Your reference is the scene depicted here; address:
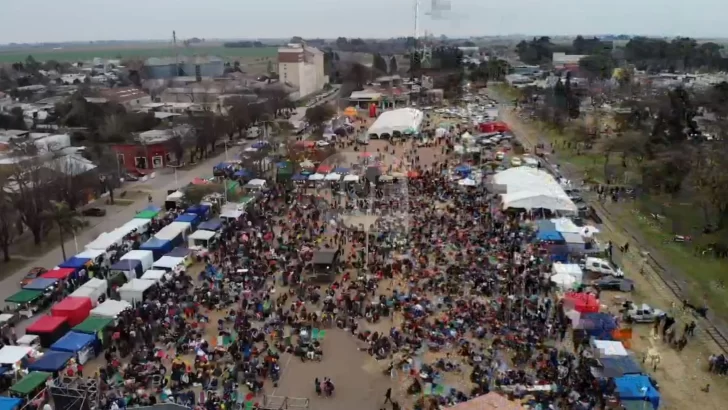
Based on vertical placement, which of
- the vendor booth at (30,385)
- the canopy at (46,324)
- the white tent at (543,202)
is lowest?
the vendor booth at (30,385)

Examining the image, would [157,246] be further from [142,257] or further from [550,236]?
[550,236]

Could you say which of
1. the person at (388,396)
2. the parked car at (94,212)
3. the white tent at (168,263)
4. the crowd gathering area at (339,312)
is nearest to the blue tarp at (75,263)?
the crowd gathering area at (339,312)

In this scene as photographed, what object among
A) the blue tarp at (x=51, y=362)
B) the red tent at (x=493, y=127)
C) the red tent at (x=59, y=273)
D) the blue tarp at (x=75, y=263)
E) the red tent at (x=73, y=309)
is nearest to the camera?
the blue tarp at (x=51, y=362)

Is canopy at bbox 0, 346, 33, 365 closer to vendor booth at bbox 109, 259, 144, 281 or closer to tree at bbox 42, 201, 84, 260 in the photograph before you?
vendor booth at bbox 109, 259, 144, 281

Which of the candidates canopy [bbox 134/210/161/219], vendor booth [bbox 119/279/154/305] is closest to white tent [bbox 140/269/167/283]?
vendor booth [bbox 119/279/154/305]

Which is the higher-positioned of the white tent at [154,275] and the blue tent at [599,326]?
the white tent at [154,275]

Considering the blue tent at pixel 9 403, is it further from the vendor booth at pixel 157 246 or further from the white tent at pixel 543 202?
the white tent at pixel 543 202

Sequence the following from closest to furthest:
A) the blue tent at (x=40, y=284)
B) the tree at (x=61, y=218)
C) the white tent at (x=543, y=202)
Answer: the blue tent at (x=40, y=284) < the tree at (x=61, y=218) < the white tent at (x=543, y=202)
